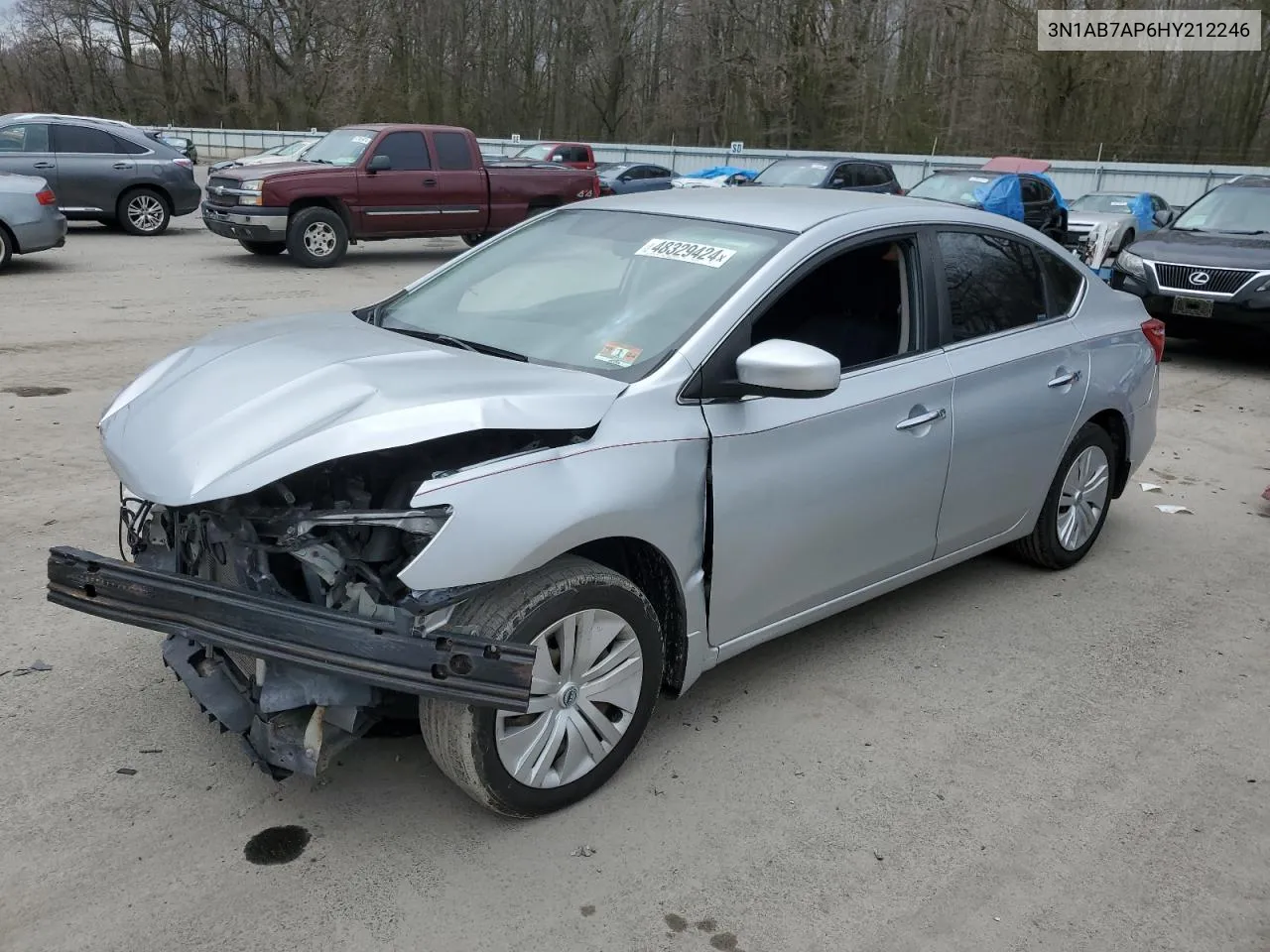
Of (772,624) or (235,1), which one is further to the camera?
(235,1)

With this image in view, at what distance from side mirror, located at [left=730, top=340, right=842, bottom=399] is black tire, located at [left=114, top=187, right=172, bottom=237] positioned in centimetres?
1580

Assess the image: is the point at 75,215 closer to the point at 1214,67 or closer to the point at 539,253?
the point at 539,253

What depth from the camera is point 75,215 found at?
51.8 ft

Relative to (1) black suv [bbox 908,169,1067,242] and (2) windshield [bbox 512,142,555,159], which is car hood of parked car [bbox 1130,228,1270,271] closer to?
(1) black suv [bbox 908,169,1067,242]

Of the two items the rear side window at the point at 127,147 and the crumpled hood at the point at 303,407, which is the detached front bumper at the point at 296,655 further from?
the rear side window at the point at 127,147

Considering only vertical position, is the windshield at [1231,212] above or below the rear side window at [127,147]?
below

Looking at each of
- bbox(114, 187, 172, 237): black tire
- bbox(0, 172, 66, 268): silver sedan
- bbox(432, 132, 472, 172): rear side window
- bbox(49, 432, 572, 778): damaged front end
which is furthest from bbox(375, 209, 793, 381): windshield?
bbox(114, 187, 172, 237): black tire

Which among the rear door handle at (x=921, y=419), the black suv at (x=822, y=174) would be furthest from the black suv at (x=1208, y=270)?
the black suv at (x=822, y=174)

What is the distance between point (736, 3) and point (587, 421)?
4860 centimetres

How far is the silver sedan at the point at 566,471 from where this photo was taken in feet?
9.15

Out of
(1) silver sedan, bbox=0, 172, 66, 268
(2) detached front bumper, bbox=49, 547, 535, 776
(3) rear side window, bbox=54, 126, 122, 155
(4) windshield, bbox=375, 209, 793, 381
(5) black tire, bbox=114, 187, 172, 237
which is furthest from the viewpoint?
(5) black tire, bbox=114, 187, 172, 237

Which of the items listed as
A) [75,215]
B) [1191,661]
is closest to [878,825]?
[1191,661]

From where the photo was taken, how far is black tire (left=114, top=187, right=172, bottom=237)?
16359 mm

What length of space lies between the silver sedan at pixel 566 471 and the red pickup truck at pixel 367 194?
10737mm
